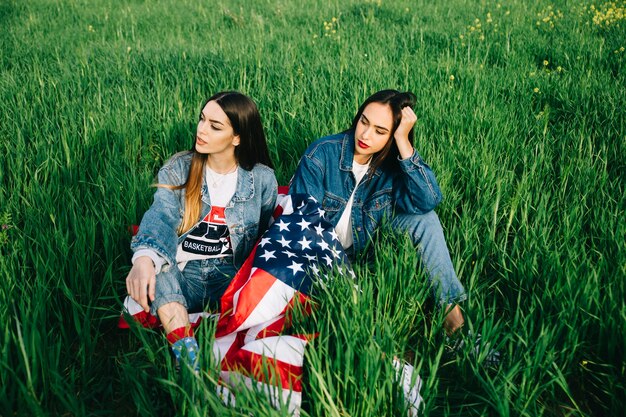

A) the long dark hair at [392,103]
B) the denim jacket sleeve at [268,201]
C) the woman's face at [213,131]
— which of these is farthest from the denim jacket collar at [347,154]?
the woman's face at [213,131]

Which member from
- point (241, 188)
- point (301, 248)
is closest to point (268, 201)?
point (241, 188)

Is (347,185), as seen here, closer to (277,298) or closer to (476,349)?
(277,298)

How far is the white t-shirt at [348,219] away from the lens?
2400mm

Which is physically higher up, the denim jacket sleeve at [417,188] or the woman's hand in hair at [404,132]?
the woman's hand in hair at [404,132]

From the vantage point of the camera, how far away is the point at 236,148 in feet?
7.36

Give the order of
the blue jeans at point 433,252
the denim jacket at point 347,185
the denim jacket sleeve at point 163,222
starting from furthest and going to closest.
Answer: the denim jacket at point 347,185 < the blue jeans at point 433,252 < the denim jacket sleeve at point 163,222

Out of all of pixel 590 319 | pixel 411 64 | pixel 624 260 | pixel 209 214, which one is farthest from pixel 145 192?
pixel 411 64

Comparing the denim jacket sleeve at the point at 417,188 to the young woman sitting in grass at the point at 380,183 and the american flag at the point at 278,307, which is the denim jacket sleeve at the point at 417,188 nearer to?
the young woman sitting in grass at the point at 380,183

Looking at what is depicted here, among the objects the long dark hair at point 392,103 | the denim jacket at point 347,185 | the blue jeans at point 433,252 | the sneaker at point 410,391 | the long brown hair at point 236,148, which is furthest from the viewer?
the denim jacket at point 347,185

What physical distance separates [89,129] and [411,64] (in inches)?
118

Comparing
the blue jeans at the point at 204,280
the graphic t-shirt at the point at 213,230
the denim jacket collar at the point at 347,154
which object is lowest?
the blue jeans at the point at 204,280

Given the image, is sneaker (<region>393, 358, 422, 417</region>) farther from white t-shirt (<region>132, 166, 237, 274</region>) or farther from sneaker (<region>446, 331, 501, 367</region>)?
white t-shirt (<region>132, 166, 237, 274</region>)

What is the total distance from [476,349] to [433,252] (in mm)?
525

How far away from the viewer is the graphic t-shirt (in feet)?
7.00
